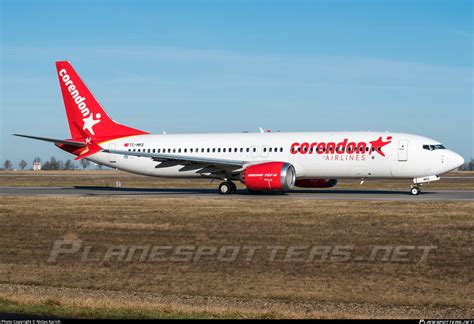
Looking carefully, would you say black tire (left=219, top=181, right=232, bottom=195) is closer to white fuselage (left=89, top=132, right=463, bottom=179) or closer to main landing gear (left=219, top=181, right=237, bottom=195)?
main landing gear (left=219, top=181, right=237, bottom=195)

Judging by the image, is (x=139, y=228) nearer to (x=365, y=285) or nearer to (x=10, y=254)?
(x=10, y=254)

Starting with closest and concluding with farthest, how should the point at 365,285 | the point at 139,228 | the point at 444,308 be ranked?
the point at 444,308
the point at 365,285
the point at 139,228

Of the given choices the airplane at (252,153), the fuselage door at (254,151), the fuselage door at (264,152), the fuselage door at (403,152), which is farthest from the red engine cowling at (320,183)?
the fuselage door at (403,152)

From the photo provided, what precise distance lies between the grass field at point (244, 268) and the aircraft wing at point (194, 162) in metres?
12.6

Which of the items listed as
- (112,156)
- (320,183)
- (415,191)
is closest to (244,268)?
(415,191)

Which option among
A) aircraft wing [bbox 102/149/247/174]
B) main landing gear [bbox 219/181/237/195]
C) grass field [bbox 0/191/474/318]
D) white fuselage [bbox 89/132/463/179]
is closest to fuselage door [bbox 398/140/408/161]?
white fuselage [bbox 89/132/463/179]

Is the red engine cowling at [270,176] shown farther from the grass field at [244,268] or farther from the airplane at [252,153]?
the grass field at [244,268]

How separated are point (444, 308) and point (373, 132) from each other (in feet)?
92.1

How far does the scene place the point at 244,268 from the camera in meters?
16.8

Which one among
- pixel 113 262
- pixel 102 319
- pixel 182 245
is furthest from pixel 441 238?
pixel 102 319

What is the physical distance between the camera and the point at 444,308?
12.7 metres

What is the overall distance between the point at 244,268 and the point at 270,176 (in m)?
21.5

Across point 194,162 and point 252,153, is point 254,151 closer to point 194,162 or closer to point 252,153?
point 252,153

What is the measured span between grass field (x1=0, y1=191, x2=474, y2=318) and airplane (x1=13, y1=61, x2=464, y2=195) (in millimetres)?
10047
